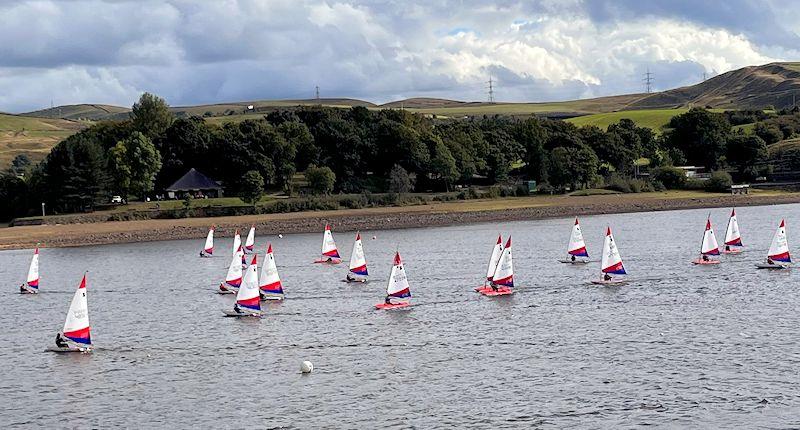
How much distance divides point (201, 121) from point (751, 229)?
9445cm

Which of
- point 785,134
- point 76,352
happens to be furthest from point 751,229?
point 785,134

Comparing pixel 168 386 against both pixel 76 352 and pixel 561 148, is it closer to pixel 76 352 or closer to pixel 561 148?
pixel 76 352

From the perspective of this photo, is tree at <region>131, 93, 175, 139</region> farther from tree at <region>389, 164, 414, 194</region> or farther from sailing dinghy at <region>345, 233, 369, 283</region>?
sailing dinghy at <region>345, 233, 369, 283</region>

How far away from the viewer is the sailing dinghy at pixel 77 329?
46.2m

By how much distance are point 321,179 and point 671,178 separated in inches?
1993

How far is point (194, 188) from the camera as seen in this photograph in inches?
5659

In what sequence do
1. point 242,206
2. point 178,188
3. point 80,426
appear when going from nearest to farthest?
point 80,426, point 242,206, point 178,188

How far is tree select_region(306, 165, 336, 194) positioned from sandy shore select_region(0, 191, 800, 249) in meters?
9.61

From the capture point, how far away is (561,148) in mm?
149250

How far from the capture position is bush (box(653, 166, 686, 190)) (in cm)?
15050

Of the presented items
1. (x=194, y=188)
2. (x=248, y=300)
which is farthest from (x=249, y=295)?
(x=194, y=188)

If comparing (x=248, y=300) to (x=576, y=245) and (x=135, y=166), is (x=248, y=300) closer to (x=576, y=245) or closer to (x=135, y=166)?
(x=576, y=245)

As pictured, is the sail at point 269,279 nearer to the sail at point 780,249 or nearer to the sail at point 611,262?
the sail at point 611,262

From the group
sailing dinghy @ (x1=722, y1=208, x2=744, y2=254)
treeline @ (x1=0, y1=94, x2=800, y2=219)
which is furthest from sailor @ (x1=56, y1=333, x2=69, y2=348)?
treeline @ (x1=0, y1=94, x2=800, y2=219)
